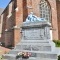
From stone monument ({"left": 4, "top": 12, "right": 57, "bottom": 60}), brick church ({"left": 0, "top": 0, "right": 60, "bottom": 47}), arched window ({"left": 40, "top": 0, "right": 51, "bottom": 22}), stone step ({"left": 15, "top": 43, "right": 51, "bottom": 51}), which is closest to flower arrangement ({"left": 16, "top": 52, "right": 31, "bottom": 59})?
stone monument ({"left": 4, "top": 12, "right": 57, "bottom": 60})

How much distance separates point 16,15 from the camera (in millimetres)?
24500

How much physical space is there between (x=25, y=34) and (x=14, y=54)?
6.05 ft

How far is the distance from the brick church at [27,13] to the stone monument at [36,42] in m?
9.91

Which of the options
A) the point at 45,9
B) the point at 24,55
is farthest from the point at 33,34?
the point at 45,9

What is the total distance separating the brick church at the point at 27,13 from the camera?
24392mm

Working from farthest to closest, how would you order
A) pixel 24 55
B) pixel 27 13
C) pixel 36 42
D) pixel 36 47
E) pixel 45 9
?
pixel 45 9 → pixel 27 13 → pixel 36 42 → pixel 36 47 → pixel 24 55

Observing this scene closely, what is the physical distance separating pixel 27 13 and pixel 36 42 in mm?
11702

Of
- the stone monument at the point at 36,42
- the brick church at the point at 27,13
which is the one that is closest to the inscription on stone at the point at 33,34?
the stone monument at the point at 36,42

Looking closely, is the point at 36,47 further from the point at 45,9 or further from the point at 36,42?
the point at 45,9

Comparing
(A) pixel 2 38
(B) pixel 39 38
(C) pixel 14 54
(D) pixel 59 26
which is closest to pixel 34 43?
(B) pixel 39 38

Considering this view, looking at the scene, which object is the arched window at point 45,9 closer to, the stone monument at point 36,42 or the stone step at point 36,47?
the stone monument at point 36,42

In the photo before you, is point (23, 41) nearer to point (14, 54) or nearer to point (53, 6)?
point (14, 54)

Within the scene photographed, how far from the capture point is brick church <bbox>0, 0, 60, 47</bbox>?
80.0ft

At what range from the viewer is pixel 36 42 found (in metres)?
13.0
